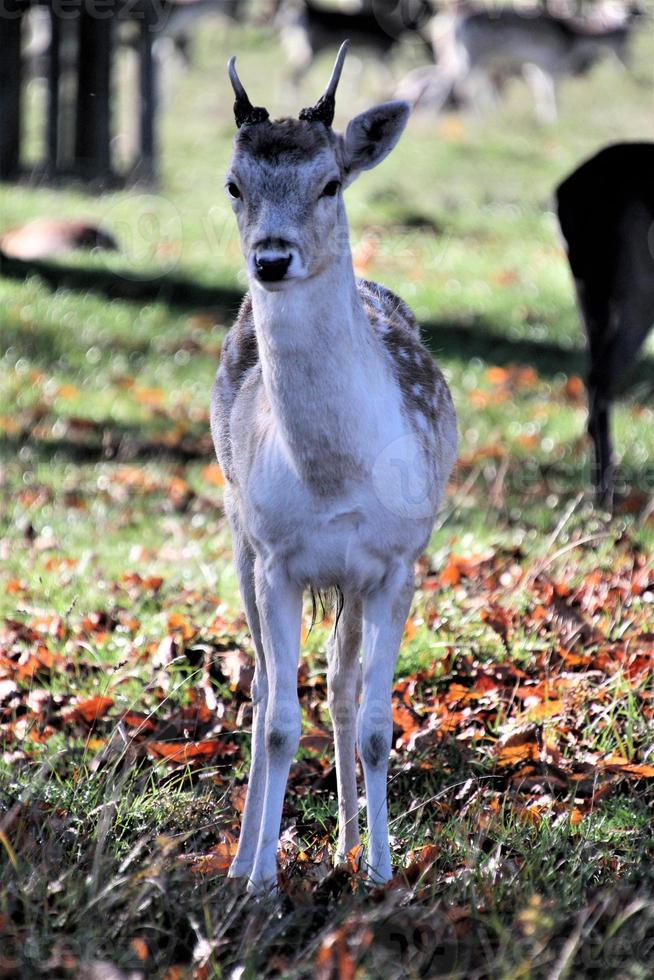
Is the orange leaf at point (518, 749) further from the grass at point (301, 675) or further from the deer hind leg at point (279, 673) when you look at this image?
the deer hind leg at point (279, 673)

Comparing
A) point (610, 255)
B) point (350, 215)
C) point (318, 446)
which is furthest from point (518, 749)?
point (350, 215)

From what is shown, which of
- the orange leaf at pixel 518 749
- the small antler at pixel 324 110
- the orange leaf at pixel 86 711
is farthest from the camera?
the orange leaf at pixel 86 711

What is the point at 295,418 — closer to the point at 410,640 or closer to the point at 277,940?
the point at 277,940

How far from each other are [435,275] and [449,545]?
18.7 feet

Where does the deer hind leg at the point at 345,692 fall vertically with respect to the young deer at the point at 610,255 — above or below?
below

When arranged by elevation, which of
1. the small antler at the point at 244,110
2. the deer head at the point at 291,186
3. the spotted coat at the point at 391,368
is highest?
the small antler at the point at 244,110

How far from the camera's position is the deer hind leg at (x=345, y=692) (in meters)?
3.89

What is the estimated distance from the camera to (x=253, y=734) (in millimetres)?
3957

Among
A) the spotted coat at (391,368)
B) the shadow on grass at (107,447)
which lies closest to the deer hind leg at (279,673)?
the spotted coat at (391,368)

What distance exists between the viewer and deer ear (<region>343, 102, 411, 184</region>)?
12.0 feet

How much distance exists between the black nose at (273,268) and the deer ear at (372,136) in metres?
0.52

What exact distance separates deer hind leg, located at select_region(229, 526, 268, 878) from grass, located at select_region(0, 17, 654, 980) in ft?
0.30

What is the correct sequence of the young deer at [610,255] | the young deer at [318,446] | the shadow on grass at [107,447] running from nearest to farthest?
the young deer at [318,446], the young deer at [610,255], the shadow on grass at [107,447]

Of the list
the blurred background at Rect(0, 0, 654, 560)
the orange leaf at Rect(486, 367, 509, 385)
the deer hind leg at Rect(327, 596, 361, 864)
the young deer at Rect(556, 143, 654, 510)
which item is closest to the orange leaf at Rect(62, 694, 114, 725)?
the deer hind leg at Rect(327, 596, 361, 864)
